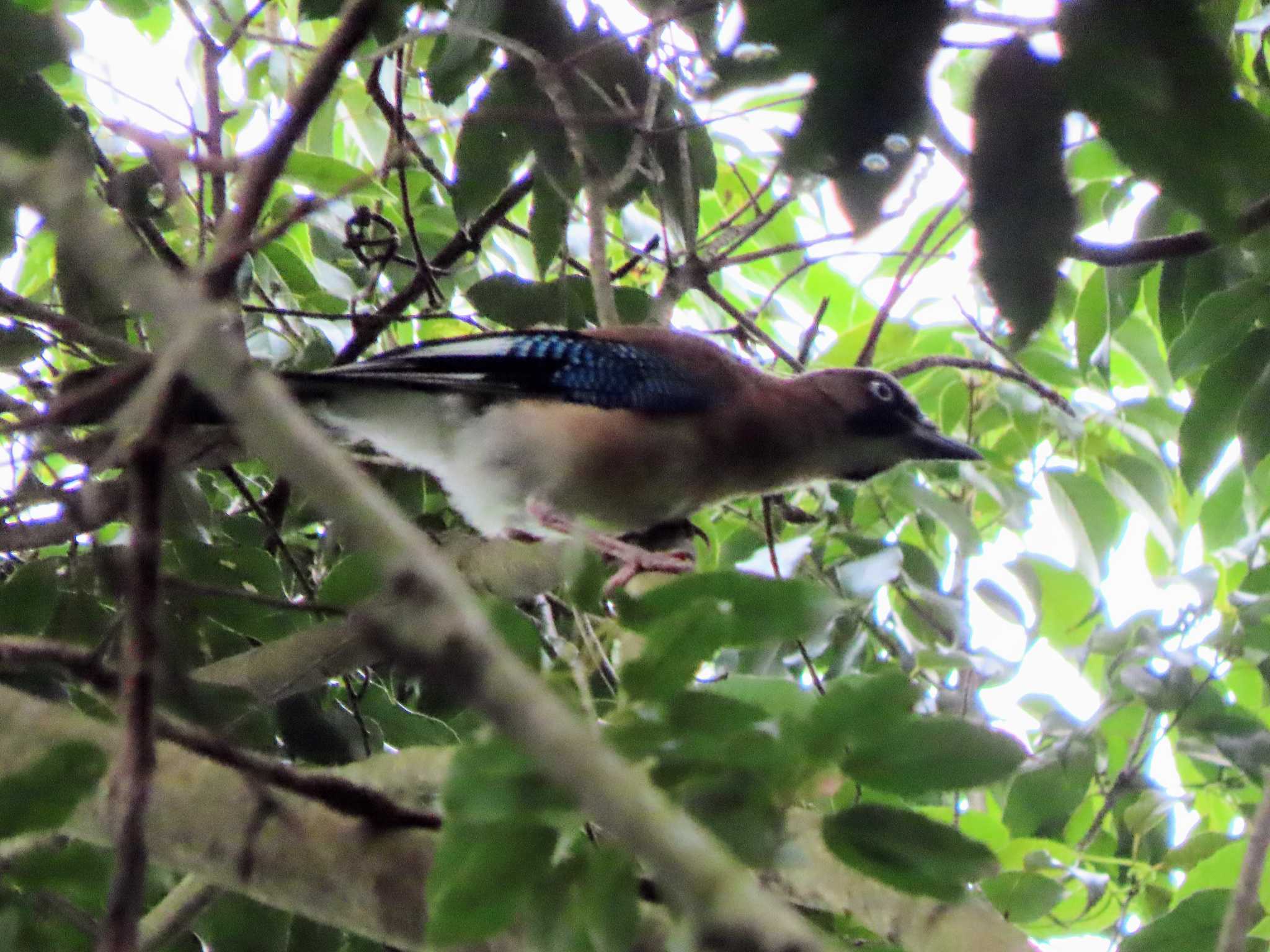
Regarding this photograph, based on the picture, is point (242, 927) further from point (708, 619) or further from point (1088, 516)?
point (1088, 516)

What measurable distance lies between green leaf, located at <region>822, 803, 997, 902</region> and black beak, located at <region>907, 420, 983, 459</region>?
78.0 inches

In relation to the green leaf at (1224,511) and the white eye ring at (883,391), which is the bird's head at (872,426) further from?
the green leaf at (1224,511)

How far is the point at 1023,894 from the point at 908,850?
99 cm

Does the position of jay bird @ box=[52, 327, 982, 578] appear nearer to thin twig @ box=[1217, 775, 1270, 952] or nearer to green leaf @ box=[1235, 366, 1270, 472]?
green leaf @ box=[1235, 366, 1270, 472]

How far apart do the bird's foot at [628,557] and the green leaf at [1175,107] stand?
1506mm

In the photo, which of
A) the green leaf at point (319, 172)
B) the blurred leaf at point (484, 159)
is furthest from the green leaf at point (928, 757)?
the green leaf at point (319, 172)

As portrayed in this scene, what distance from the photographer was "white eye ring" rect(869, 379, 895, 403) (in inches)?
133

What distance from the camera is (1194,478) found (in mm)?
2344

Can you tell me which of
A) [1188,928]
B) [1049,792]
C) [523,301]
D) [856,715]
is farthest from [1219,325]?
[523,301]

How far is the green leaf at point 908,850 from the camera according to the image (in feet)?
4.16

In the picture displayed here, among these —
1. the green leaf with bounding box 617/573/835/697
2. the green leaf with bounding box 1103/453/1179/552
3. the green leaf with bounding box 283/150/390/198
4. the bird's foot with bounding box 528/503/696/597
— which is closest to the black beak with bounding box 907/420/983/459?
the green leaf with bounding box 1103/453/1179/552

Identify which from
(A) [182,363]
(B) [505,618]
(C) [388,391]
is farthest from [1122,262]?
(C) [388,391]

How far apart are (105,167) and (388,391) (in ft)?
2.61

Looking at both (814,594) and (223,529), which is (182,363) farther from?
(223,529)
